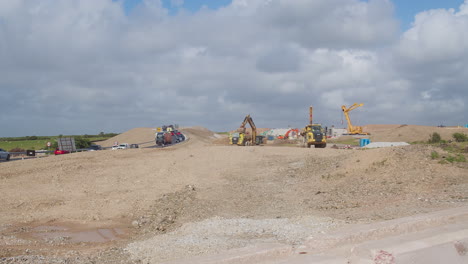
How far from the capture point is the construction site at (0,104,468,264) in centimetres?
624

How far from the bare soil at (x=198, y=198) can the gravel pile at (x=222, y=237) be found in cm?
3

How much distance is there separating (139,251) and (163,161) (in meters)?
16.2

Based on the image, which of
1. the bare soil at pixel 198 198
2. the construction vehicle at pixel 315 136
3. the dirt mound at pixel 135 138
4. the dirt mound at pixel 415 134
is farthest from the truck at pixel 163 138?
the dirt mound at pixel 415 134

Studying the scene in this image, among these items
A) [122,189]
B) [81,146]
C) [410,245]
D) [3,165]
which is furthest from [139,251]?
[81,146]

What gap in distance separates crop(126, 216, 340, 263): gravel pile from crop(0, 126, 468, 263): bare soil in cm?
3

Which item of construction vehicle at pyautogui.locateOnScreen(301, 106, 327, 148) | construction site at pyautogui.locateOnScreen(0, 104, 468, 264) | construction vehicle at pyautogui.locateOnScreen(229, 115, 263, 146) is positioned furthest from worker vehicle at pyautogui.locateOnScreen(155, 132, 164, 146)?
construction vehicle at pyautogui.locateOnScreen(301, 106, 327, 148)

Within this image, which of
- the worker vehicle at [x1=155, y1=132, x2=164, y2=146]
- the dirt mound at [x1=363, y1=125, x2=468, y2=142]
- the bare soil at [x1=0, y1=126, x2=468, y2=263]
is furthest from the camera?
the dirt mound at [x1=363, y1=125, x2=468, y2=142]

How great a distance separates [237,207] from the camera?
46.5 ft

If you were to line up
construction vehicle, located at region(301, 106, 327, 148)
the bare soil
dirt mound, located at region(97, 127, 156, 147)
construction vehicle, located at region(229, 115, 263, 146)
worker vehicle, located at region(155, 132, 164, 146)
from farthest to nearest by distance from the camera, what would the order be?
dirt mound, located at region(97, 127, 156, 147) → worker vehicle, located at region(155, 132, 164, 146) → construction vehicle, located at region(229, 115, 263, 146) → construction vehicle, located at region(301, 106, 327, 148) → the bare soil

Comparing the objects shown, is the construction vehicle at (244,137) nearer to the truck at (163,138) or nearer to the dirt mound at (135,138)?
the truck at (163,138)

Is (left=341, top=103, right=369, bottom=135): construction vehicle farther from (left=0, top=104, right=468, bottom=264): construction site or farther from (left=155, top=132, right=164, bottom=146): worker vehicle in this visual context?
(left=0, top=104, right=468, bottom=264): construction site

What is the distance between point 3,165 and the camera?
73.4ft

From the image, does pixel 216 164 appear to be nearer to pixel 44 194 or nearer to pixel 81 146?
pixel 44 194

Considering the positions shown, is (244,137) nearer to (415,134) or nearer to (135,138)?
(415,134)
